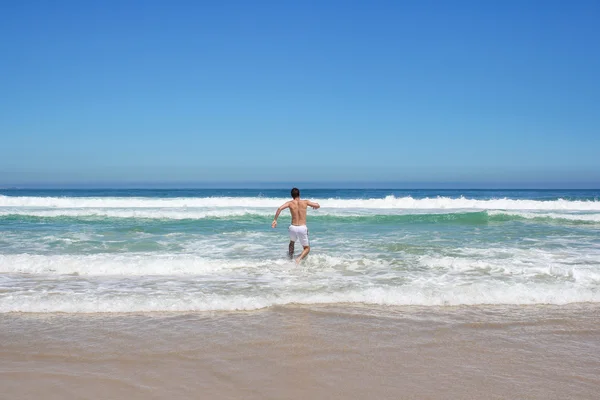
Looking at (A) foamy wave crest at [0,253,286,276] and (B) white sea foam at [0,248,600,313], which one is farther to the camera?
(A) foamy wave crest at [0,253,286,276]

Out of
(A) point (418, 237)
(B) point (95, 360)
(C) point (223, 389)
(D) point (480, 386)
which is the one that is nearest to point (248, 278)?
(B) point (95, 360)

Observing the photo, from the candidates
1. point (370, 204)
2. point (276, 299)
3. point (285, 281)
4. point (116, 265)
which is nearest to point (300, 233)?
point (285, 281)

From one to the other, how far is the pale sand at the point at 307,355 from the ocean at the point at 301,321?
2 centimetres

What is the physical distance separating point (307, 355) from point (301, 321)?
111 cm

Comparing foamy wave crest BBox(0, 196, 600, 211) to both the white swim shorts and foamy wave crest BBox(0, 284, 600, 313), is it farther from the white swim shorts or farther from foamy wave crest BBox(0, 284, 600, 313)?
foamy wave crest BBox(0, 284, 600, 313)

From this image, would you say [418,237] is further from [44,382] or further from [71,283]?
[44,382]

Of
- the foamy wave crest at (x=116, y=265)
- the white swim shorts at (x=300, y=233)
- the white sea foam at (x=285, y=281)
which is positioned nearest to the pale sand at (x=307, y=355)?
the white sea foam at (x=285, y=281)

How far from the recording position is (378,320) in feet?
17.4

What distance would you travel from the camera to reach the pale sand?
3469 millimetres

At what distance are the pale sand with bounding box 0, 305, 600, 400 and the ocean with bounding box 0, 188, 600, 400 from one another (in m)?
0.02

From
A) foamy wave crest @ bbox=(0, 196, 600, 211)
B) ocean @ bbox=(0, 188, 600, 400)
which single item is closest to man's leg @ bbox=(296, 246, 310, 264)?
ocean @ bbox=(0, 188, 600, 400)

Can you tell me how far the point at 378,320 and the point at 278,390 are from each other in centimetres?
217

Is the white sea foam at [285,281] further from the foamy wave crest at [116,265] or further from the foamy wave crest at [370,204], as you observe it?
the foamy wave crest at [370,204]

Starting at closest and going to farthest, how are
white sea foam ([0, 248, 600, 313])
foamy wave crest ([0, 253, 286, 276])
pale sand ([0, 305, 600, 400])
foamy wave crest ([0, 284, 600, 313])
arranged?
pale sand ([0, 305, 600, 400]) → foamy wave crest ([0, 284, 600, 313]) → white sea foam ([0, 248, 600, 313]) → foamy wave crest ([0, 253, 286, 276])
